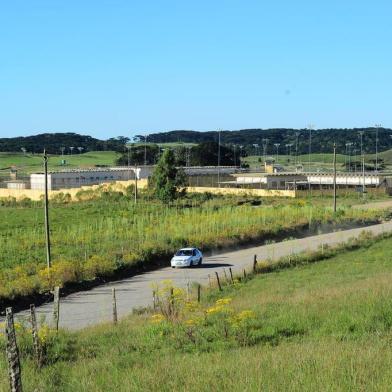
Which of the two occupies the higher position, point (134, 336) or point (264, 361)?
point (264, 361)

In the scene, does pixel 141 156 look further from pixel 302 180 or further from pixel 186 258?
pixel 186 258

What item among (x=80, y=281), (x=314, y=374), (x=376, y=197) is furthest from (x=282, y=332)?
(x=376, y=197)

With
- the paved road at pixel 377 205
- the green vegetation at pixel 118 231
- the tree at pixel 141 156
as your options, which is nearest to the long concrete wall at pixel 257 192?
the green vegetation at pixel 118 231

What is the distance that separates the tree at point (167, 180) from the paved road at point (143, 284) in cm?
2574

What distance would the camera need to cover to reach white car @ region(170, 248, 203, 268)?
36969 millimetres

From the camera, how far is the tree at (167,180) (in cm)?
7456

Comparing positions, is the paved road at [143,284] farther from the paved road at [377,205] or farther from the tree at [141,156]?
the tree at [141,156]

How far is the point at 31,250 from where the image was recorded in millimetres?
40000

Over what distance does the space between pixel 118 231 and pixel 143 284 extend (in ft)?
55.4

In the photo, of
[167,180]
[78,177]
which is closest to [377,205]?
[167,180]

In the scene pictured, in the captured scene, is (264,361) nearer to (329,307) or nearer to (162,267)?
(329,307)

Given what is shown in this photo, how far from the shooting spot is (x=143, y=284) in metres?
31.8

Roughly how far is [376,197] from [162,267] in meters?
56.9

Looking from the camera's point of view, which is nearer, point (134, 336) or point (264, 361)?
point (264, 361)
